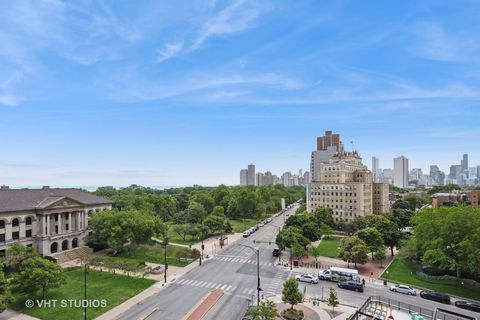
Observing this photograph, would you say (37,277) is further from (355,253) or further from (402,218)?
(402,218)

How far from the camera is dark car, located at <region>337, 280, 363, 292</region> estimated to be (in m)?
45.1

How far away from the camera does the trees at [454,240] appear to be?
139 feet

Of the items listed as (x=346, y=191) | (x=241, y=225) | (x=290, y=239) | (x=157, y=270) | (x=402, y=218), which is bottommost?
(x=241, y=225)

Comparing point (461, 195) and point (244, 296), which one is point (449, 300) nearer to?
point (244, 296)

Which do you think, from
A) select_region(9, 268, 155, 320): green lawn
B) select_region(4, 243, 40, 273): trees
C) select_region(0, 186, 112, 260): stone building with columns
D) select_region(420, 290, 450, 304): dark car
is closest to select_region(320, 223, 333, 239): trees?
select_region(420, 290, 450, 304): dark car

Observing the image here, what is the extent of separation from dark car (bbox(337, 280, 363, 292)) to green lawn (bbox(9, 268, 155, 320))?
28343mm

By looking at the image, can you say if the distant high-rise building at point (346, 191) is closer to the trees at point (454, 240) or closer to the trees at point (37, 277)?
the trees at point (454, 240)

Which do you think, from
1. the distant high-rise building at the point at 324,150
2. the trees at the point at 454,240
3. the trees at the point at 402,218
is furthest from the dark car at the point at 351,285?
the distant high-rise building at the point at 324,150

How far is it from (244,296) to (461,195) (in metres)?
121

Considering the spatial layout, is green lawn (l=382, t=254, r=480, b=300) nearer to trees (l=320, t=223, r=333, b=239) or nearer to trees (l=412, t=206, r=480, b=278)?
trees (l=412, t=206, r=480, b=278)

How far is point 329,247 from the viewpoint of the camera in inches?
2835

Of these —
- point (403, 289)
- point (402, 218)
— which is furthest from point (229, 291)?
point (402, 218)

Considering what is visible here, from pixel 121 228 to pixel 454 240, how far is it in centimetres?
5754

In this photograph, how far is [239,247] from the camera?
2928 inches
